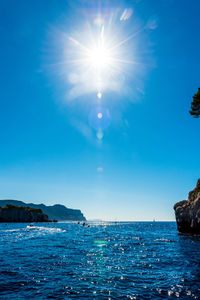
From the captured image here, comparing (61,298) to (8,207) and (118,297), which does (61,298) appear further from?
(8,207)

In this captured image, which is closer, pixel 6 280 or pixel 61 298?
pixel 61 298

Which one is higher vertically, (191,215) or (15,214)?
(15,214)

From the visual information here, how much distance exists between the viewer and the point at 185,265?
1900cm

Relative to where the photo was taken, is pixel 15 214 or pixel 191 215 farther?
pixel 15 214

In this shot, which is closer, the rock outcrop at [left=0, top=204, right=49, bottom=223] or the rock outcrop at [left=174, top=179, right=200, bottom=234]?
the rock outcrop at [left=174, top=179, right=200, bottom=234]

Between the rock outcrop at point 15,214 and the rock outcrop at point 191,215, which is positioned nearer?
the rock outcrop at point 191,215

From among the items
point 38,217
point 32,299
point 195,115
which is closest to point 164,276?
point 32,299

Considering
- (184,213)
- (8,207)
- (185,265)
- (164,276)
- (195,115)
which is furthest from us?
(8,207)

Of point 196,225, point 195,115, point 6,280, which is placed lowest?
point 6,280

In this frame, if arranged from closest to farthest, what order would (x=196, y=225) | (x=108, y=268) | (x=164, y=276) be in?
(x=164, y=276) < (x=108, y=268) < (x=196, y=225)

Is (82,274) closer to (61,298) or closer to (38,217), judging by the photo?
(61,298)

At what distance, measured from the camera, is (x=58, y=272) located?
52.5 feet

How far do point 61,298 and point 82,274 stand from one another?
522cm

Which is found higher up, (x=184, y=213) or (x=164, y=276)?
(x=184, y=213)
